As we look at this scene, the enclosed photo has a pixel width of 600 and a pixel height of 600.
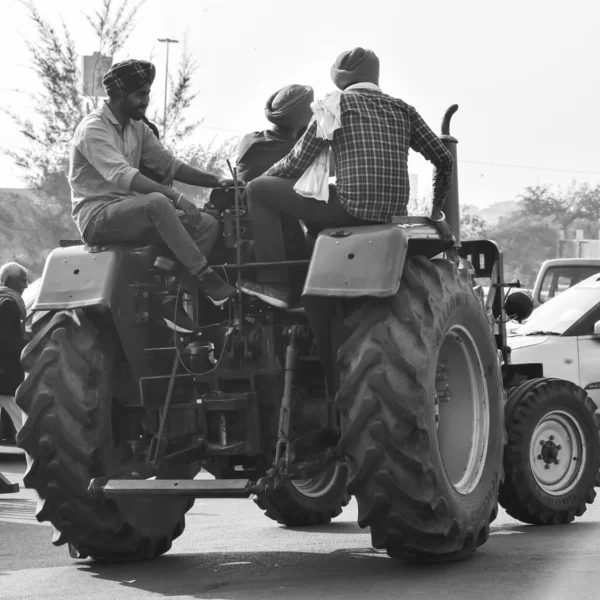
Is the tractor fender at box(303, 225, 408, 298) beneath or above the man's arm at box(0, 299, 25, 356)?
A: above

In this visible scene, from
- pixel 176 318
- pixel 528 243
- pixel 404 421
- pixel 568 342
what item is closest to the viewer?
pixel 404 421

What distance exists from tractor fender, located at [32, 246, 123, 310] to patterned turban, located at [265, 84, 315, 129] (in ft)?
4.79

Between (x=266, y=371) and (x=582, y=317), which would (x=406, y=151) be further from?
(x=582, y=317)

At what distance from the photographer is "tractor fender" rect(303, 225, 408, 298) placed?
22.6 feet

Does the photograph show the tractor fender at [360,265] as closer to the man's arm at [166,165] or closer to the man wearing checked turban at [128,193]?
the man wearing checked turban at [128,193]

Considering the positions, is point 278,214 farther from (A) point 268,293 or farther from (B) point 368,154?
(B) point 368,154

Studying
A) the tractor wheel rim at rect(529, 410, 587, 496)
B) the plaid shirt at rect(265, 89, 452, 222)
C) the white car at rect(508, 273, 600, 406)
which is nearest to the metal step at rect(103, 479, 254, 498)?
the plaid shirt at rect(265, 89, 452, 222)

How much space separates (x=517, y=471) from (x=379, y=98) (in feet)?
9.02

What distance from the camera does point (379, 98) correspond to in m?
7.49

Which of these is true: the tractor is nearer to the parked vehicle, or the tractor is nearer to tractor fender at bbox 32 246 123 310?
tractor fender at bbox 32 246 123 310

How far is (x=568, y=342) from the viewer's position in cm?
1549

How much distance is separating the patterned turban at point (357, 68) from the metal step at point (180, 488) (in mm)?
2156

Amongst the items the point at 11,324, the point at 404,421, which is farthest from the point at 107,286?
the point at 11,324

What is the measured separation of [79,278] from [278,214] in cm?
106
